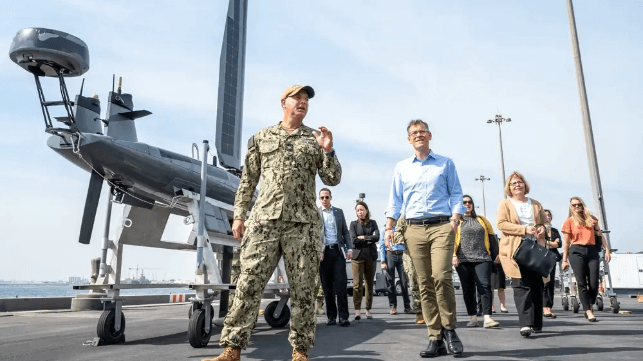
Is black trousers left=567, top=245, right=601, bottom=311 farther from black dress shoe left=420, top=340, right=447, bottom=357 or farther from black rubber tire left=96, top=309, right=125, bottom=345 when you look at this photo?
black rubber tire left=96, top=309, right=125, bottom=345

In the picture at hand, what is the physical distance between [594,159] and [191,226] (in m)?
12.2

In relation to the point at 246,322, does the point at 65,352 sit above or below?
below

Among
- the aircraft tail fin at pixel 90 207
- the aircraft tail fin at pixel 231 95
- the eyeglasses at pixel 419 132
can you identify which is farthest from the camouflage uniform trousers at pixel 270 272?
the aircraft tail fin at pixel 231 95

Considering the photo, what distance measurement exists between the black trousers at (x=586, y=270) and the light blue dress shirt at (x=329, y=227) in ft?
11.6

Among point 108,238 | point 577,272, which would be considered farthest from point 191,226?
point 577,272

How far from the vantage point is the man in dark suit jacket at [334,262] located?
668cm

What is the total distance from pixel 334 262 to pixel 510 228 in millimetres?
2673

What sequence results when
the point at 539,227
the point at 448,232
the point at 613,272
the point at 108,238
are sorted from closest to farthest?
the point at 448,232
the point at 539,227
the point at 108,238
the point at 613,272

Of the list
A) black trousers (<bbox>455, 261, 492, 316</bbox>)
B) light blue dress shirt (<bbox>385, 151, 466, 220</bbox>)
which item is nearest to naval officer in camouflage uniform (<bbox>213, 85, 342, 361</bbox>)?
light blue dress shirt (<bbox>385, 151, 466, 220</bbox>)

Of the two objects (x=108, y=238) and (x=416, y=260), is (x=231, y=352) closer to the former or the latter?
(x=416, y=260)

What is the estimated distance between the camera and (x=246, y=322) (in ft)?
10.4

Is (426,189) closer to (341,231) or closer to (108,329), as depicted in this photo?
(341,231)

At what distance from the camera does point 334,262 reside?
273 inches

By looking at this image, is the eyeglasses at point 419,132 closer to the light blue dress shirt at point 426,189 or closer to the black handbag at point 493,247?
the light blue dress shirt at point 426,189
